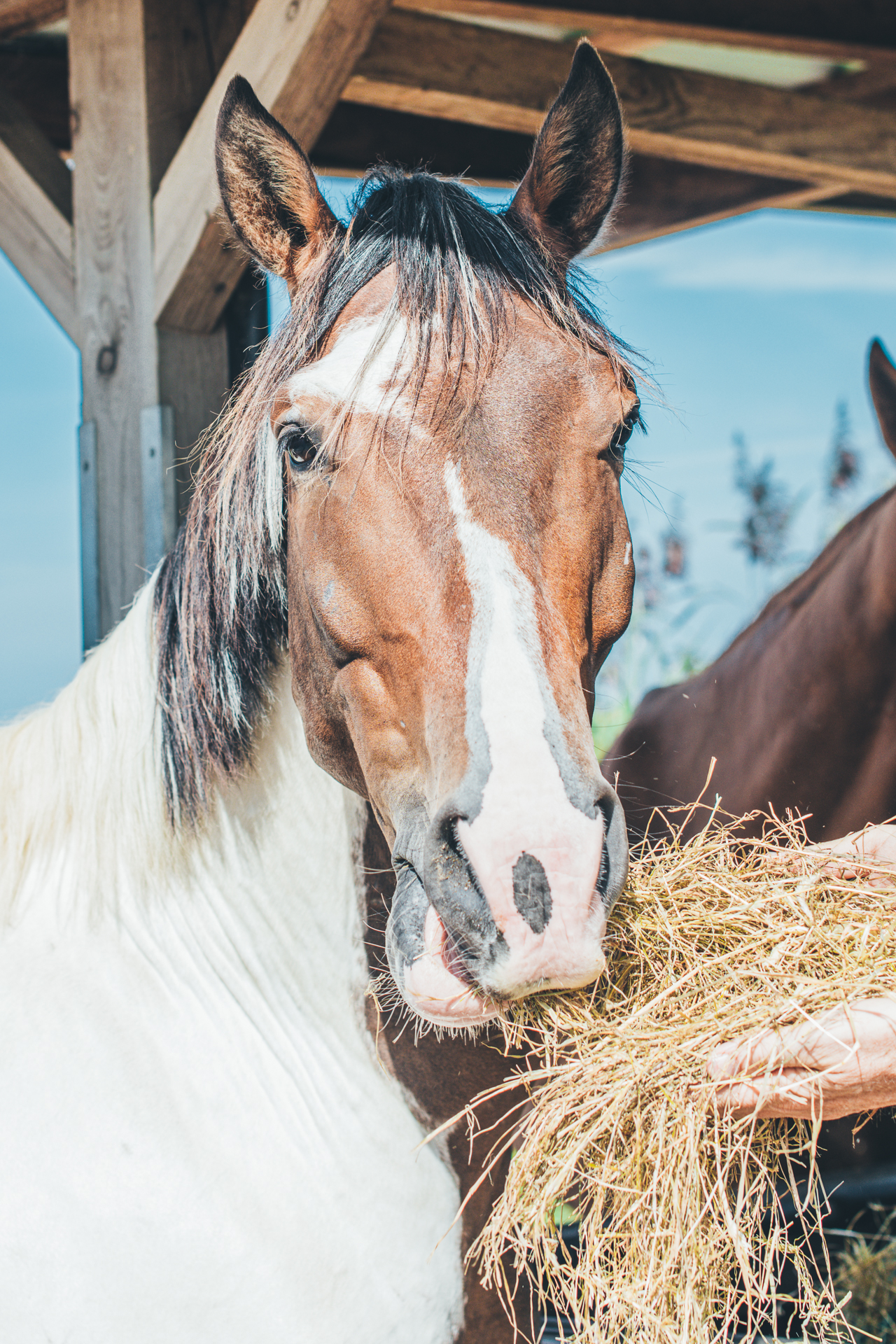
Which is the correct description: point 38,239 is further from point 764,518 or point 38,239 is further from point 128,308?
point 764,518

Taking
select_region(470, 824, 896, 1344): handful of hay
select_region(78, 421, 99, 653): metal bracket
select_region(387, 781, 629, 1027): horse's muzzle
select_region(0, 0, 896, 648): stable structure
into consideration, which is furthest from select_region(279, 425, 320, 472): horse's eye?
select_region(78, 421, 99, 653): metal bracket

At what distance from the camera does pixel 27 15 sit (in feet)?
8.82

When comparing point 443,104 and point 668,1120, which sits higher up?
point 443,104

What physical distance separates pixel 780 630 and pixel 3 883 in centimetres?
193

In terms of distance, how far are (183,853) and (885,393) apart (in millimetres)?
2151

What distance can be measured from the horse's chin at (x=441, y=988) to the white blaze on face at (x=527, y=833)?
6cm

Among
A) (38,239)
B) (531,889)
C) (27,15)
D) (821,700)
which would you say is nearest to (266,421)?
(531,889)

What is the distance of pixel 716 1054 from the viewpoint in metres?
1.11

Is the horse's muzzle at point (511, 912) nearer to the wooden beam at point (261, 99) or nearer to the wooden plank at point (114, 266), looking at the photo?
the wooden beam at point (261, 99)

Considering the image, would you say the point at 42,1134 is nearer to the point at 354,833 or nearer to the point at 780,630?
the point at 354,833

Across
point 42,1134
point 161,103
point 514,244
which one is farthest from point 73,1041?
point 161,103

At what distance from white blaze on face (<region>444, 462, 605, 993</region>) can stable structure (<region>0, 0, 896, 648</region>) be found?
59.1 inches

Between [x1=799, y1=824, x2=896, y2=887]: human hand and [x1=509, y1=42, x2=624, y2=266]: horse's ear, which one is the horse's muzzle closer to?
[x1=799, y1=824, x2=896, y2=887]: human hand

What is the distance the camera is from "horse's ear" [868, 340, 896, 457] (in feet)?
8.44
